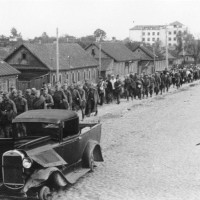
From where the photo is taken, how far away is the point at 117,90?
26.9m

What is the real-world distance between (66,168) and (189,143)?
607 cm

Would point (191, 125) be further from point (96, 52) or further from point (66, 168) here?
point (96, 52)

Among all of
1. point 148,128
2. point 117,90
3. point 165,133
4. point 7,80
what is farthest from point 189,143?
point 7,80

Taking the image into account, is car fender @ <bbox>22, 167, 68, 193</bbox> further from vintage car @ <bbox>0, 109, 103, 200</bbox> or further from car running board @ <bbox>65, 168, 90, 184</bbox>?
car running board @ <bbox>65, 168, 90, 184</bbox>

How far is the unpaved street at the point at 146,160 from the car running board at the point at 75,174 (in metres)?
0.22

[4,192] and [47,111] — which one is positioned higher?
[47,111]

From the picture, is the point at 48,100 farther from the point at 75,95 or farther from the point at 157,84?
the point at 157,84

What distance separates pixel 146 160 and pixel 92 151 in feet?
7.30

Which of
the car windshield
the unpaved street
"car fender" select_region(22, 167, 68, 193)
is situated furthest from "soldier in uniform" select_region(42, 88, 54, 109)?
"car fender" select_region(22, 167, 68, 193)

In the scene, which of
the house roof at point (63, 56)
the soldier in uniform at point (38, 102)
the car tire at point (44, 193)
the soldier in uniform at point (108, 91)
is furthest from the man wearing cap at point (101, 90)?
the house roof at point (63, 56)

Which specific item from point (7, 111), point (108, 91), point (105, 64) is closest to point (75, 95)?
point (7, 111)

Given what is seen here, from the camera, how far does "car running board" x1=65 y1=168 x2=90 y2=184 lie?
31.5ft

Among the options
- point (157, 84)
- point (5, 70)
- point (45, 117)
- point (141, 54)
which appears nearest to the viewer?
point (45, 117)

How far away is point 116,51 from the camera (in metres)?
72.4
